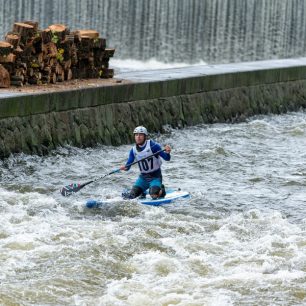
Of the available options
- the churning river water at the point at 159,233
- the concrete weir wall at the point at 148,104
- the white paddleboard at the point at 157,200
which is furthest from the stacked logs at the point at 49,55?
the white paddleboard at the point at 157,200

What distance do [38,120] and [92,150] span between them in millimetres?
1176

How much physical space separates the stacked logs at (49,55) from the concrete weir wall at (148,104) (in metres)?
0.81

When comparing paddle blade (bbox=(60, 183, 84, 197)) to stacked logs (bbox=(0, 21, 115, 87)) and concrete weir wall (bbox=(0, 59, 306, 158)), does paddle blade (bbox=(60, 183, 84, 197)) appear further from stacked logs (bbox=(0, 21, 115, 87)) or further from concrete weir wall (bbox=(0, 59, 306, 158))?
stacked logs (bbox=(0, 21, 115, 87))

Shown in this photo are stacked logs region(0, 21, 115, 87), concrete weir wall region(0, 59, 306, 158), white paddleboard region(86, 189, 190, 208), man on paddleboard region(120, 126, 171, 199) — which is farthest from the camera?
stacked logs region(0, 21, 115, 87)

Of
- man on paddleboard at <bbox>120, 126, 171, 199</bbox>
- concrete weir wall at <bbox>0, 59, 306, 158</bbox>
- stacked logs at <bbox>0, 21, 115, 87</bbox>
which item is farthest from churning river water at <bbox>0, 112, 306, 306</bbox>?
stacked logs at <bbox>0, 21, 115, 87</bbox>

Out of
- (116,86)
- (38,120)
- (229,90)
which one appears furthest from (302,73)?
(38,120)

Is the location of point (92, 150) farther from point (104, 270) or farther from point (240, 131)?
point (104, 270)

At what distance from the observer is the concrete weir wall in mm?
15711

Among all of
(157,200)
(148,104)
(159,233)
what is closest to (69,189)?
(157,200)

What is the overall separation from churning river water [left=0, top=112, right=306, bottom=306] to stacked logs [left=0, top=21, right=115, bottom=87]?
1.80 meters

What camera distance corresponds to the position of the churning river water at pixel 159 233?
10.2 metres

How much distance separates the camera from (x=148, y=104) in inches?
738

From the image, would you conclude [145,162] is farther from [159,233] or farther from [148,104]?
[148,104]

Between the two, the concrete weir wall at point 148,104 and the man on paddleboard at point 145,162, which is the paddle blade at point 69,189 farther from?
the concrete weir wall at point 148,104
